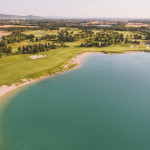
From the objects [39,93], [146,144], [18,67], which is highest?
[18,67]

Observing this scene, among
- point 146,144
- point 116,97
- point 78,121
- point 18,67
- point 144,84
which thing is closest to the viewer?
point 146,144

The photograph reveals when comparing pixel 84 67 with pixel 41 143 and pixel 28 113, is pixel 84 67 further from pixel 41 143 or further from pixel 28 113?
A: pixel 41 143

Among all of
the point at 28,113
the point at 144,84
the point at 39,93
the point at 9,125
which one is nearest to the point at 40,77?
the point at 39,93

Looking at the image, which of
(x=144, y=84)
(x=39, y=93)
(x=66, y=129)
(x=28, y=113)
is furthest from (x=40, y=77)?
(x=144, y=84)

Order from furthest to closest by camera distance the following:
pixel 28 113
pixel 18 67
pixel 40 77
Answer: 1. pixel 18 67
2. pixel 40 77
3. pixel 28 113

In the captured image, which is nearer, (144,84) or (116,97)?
(116,97)

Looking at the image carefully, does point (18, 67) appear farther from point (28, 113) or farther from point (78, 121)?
point (78, 121)

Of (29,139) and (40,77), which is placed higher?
(40,77)
